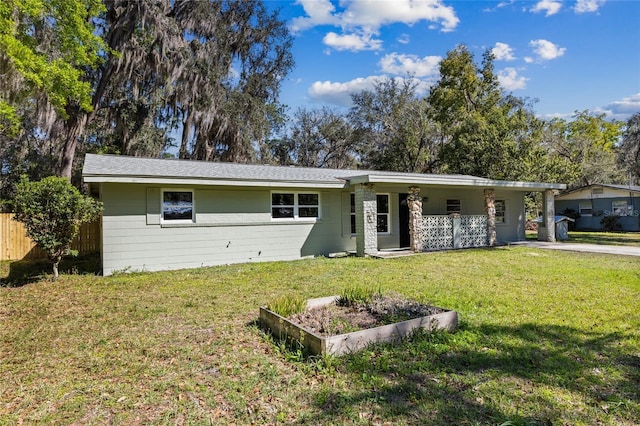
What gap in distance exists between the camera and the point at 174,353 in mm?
3928

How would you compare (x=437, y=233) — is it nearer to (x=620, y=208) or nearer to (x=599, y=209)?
(x=620, y=208)

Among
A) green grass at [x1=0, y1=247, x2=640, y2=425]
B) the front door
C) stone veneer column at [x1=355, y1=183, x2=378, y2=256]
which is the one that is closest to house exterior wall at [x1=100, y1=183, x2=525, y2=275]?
the front door

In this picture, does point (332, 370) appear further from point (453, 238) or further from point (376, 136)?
point (376, 136)

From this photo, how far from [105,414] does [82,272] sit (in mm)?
7573

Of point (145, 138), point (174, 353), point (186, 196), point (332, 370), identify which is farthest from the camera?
point (145, 138)

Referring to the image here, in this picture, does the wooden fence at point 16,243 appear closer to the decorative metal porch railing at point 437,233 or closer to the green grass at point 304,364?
the green grass at point 304,364

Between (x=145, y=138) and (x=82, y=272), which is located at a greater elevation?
(x=145, y=138)

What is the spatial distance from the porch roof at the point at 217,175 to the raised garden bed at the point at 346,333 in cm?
560

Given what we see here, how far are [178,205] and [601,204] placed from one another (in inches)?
1042

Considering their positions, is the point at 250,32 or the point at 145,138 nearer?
the point at 145,138

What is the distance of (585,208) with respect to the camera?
80.6 ft

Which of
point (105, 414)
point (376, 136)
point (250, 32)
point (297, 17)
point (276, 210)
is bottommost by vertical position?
point (105, 414)

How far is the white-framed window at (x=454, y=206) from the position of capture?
1466 cm

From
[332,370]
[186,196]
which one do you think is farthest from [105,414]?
[186,196]
